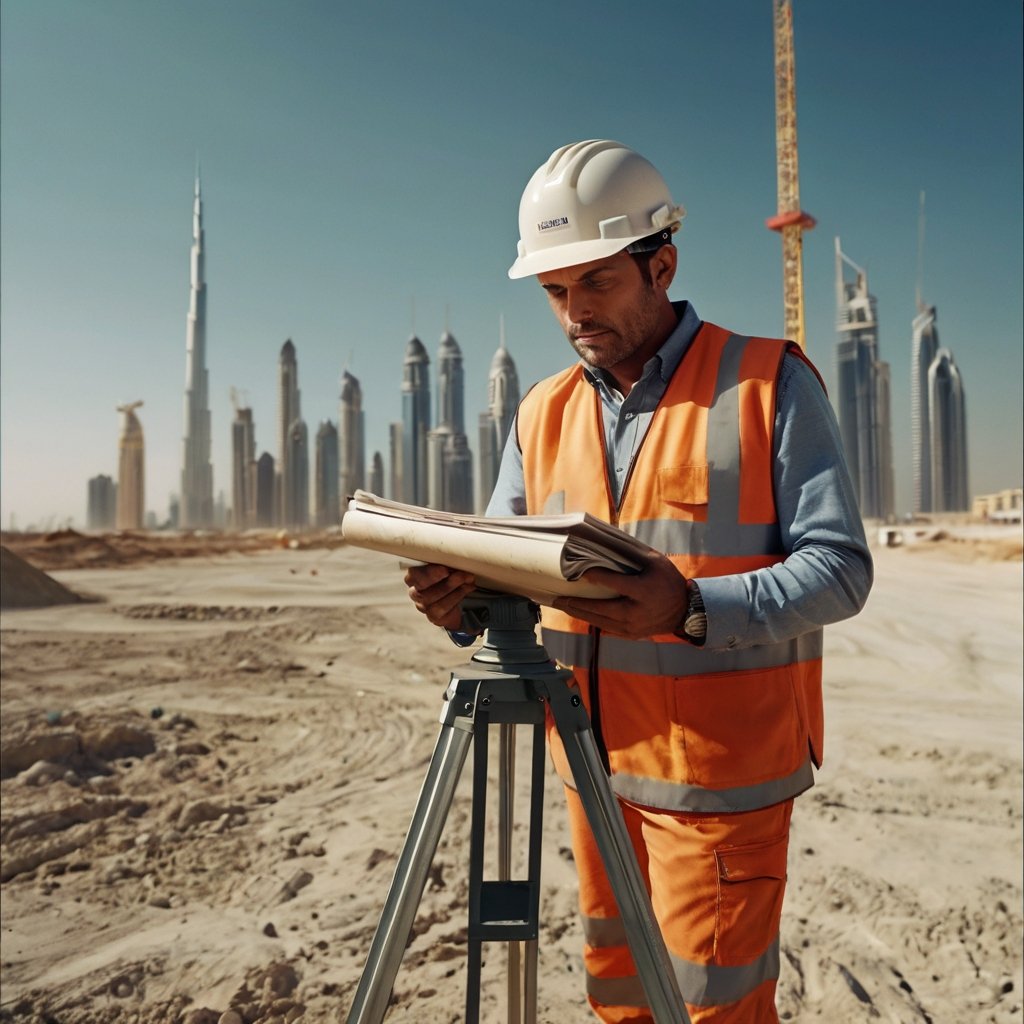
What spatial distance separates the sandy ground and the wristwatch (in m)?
2.06

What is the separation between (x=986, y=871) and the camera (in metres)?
4.02

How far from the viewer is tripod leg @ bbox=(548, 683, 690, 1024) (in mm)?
1357

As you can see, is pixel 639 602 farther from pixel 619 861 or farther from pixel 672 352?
pixel 672 352

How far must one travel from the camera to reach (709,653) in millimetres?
1623

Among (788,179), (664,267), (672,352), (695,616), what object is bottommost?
(695,616)

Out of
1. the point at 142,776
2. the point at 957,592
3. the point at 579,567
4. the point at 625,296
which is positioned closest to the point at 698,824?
the point at 579,567

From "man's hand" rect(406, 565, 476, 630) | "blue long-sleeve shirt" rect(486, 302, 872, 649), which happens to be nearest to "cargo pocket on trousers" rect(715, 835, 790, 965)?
"blue long-sleeve shirt" rect(486, 302, 872, 649)

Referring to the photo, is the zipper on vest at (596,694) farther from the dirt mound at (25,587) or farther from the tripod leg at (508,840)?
the dirt mound at (25,587)

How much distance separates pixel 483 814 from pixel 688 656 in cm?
52

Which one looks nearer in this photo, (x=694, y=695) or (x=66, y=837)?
(x=694, y=695)

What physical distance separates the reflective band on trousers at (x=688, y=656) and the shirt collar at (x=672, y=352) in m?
0.58

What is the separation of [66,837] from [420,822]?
3.90m

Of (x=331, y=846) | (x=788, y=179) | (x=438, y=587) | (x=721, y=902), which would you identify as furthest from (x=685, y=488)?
(x=788, y=179)

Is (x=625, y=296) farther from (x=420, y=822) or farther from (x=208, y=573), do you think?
(x=208, y=573)
